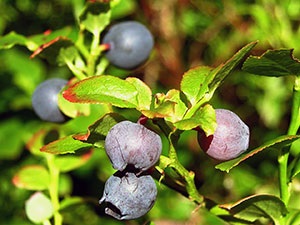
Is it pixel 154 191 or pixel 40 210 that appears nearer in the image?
pixel 154 191

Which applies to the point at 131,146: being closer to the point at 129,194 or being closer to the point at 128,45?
the point at 129,194

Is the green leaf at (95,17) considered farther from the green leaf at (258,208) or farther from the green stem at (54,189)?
the green leaf at (258,208)

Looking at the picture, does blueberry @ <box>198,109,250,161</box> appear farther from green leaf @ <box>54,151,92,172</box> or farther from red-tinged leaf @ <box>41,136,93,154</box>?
green leaf @ <box>54,151,92,172</box>

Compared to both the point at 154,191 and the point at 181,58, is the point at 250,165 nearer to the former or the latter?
the point at 181,58

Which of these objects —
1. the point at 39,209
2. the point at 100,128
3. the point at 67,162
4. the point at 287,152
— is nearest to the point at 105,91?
the point at 100,128

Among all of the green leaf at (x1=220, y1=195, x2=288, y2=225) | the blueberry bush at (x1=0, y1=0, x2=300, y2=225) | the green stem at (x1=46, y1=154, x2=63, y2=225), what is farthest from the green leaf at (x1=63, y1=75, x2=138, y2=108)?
the green stem at (x1=46, y1=154, x2=63, y2=225)

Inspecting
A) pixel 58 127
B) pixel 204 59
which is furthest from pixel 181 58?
pixel 58 127
